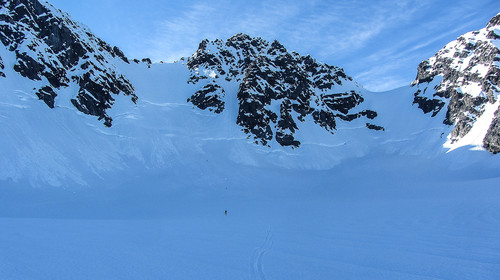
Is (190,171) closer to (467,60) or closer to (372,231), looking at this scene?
(372,231)

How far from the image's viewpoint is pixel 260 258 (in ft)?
35.3

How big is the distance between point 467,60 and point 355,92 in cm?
2693

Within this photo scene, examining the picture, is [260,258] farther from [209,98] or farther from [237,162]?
[209,98]

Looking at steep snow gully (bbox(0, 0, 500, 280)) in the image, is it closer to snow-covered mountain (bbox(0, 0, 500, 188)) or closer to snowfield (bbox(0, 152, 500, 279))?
snowfield (bbox(0, 152, 500, 279))

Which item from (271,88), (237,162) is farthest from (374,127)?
(237,162)

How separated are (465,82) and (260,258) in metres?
72.9

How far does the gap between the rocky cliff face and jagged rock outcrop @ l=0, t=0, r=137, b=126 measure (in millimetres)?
68313

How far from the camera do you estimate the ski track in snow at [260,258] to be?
8914 mm

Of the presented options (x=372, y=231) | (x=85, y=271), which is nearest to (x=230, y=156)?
(x=372, y=231)

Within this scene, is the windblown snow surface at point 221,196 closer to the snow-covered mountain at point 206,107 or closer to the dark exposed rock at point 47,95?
the snow-covered mountain at point 206,107

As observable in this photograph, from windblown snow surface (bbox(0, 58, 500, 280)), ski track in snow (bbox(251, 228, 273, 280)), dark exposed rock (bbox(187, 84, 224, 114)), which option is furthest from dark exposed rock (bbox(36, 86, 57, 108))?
ski track in snow (bbox(251, 228, 273, 280))

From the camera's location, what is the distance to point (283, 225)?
18641mm

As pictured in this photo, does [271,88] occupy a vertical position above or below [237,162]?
above

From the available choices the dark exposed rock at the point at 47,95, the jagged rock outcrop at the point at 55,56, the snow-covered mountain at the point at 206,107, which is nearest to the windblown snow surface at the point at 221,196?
the snow-covered mountain at the point at 206,107
